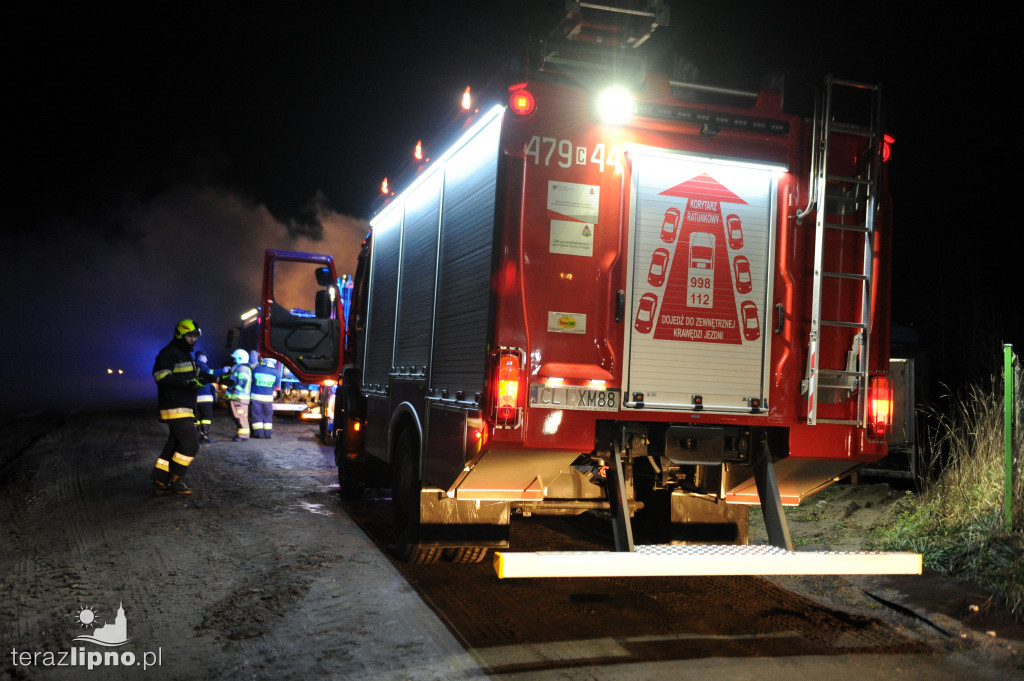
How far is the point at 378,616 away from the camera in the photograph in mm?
4891

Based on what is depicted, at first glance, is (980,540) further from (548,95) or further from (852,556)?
(548,95)

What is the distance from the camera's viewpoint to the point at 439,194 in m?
6.04

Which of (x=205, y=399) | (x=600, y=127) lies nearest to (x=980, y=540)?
(x=600, y=127)

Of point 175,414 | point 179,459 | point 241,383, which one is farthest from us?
point 241,383

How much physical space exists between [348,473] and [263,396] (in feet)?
22.3

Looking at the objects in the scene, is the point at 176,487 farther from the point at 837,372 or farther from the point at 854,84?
the point at 854,84

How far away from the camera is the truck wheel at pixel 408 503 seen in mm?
5566

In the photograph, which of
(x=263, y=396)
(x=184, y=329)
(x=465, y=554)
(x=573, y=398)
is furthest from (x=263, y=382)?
(x=573, y=398)

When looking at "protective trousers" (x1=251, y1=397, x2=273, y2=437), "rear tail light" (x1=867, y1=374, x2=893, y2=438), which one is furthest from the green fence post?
"protective trousers" (x1=251, y1=397, x2=273, y2=437)

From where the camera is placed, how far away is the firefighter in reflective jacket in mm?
14555

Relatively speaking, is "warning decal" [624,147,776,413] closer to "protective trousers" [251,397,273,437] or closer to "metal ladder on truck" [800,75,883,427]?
"metal ladder on truck" [800,75,883,427]

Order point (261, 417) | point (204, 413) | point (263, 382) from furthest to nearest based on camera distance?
1. point (261, 417)
2. point (204, 413)
3. point (263, 382)

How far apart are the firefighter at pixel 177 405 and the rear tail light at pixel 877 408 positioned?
22.4 feet

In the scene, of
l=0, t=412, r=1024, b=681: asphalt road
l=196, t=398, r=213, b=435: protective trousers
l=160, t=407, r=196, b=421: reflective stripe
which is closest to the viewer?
l=0, t=412, r=1024, b=681: asphalt road
